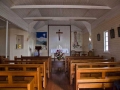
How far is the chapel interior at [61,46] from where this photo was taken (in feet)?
10.6

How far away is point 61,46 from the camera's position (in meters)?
12.7

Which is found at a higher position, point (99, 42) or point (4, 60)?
point (99, 42)

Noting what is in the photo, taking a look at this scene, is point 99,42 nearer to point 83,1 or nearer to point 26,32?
point 83,1

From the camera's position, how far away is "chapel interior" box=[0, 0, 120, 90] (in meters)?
3.23

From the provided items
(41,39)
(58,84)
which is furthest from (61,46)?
(58,84)

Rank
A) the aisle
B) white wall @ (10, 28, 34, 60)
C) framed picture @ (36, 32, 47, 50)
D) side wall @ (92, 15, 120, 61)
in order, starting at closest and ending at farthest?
1. the aisle
2. side wall @ (92, 15, 120, 61)
3. white wall @ (10, 28, 34, 60)
4. framed picture @ (36, 32, 47, 50)

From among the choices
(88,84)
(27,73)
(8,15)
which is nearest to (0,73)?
(27,73)

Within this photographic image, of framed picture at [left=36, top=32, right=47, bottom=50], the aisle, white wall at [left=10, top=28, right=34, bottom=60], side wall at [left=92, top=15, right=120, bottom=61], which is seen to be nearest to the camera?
the aisle

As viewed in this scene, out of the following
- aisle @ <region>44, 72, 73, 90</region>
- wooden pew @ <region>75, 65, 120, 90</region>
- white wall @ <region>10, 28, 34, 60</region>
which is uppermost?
white wall @ <region>10, 28, 34, 60</region>

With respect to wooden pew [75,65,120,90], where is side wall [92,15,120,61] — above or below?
above

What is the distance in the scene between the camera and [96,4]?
549 cm

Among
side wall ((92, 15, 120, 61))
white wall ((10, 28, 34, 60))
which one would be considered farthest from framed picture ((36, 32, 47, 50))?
side wall ((92, 15, 120, 61))

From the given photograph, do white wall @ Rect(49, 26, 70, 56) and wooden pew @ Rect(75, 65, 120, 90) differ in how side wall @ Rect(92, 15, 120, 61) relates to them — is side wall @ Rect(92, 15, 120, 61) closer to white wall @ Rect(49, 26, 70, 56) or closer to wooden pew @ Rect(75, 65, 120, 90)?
wooden pew @ Rect(75, 65, 120, 90)

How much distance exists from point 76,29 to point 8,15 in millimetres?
7977
